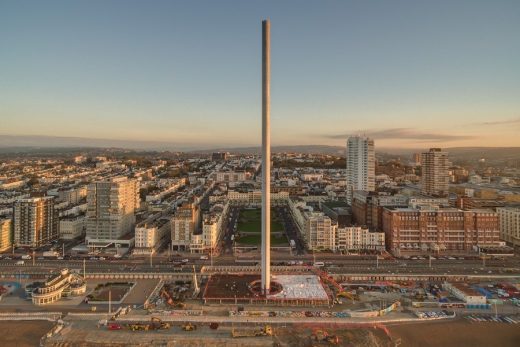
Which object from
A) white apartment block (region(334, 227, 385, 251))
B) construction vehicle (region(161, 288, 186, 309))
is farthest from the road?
construction vehicle (region(161, 288, 186, 309))

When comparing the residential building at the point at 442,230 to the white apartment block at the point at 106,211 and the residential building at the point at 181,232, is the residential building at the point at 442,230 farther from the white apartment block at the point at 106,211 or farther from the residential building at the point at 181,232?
the white apartment block at the point at 106,211

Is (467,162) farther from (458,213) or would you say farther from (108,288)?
(108,288)

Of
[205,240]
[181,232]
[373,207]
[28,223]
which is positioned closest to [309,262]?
[205,240]

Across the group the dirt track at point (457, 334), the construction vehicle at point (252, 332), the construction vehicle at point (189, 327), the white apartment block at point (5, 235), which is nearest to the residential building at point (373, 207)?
the dirt track at point (457, 334)

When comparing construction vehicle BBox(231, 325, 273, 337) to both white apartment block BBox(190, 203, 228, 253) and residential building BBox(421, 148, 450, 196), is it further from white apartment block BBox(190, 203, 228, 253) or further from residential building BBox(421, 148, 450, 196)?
residential building BBox(421, 148, 450, 196)

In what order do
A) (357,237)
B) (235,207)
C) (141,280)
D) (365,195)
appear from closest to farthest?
(141,280) → (357,237) → (365,195) → (235,207)

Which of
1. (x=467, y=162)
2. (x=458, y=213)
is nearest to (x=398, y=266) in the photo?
(x=458, y=213)
